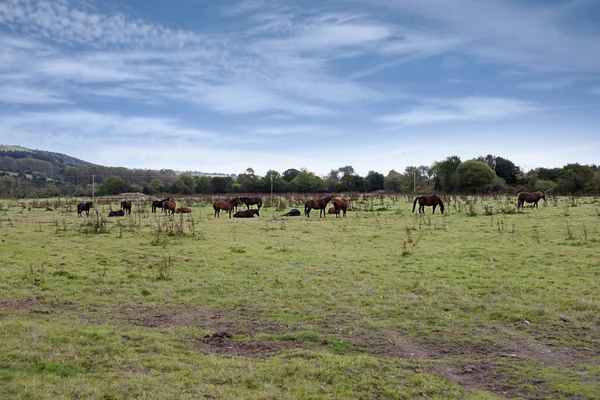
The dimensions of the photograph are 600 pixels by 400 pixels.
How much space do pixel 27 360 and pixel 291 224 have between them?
698 inches

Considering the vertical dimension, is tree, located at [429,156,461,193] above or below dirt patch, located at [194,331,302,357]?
above

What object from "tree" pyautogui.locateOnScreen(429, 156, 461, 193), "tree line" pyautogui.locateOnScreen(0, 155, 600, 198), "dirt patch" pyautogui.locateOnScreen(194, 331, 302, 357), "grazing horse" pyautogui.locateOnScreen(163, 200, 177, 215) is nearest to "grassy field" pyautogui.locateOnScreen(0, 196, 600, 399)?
"dirt patch" pyautogui.locateOnScreen(194, 331, 302, 357)

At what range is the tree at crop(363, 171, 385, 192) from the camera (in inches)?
3305

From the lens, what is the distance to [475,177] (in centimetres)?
6272

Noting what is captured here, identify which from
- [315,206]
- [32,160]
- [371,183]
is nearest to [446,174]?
[371,183]

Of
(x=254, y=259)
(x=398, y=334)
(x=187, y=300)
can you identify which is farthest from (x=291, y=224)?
(x=398, y=334)

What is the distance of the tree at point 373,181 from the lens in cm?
8394

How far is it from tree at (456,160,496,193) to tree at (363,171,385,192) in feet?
69.4

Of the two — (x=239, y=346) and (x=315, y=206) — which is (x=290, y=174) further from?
(x=239, y=346)

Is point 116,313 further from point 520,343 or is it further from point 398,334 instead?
point 520,343

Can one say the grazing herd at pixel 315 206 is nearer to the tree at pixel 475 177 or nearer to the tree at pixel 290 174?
the tree at pixel 475 177

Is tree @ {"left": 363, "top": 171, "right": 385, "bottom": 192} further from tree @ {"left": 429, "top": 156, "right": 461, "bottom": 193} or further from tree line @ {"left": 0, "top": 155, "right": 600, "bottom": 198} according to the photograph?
tree @ {"left": 429, "top": 156, "right": 461, "bottom": 193}

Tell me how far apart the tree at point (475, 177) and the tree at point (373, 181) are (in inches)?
833

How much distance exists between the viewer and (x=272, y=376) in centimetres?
517
